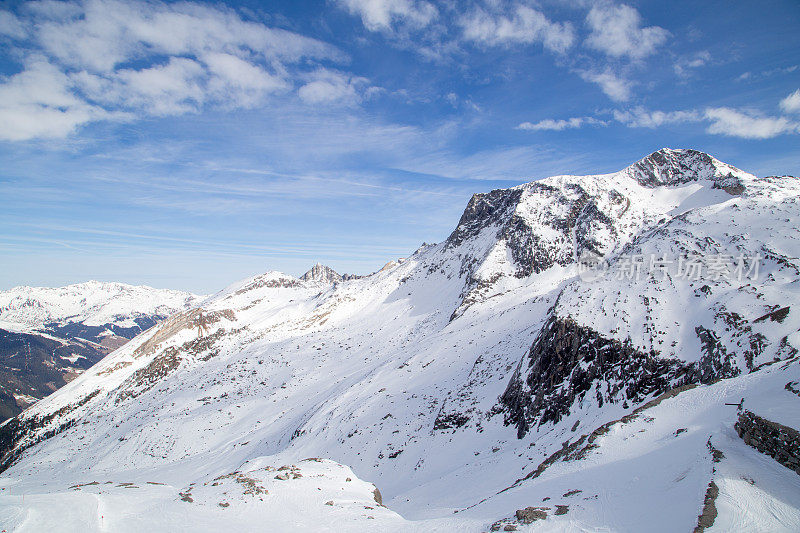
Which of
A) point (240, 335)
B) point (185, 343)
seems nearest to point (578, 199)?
point (240, 335)

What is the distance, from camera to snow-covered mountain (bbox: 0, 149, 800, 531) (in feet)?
36.2

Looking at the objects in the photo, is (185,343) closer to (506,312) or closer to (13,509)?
(506,312)

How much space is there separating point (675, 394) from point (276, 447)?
3920 cm

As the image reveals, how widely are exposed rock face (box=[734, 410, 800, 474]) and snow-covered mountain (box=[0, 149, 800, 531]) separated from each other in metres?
0.17

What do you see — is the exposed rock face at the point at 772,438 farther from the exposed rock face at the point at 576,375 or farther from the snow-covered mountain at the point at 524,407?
the exposed rock face at the point at 576,375

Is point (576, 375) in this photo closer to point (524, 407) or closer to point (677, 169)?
point (524, 407)

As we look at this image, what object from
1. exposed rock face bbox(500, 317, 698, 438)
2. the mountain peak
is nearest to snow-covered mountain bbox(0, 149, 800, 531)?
exposed rock face bbox(500, 317, 698, 438)

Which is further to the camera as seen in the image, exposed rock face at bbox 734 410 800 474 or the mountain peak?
the mountain peak

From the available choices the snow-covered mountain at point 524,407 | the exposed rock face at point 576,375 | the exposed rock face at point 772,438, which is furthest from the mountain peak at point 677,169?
the exposed rock face at point 772,438

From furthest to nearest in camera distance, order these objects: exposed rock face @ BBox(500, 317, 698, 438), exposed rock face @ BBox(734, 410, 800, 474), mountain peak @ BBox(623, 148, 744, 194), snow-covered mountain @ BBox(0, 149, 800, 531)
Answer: mountain peak @ BBox(623, 148, 744, 194), exposed rock face @ BBox(500, 317, 698, 438), snow-covered mountain @ BBox(0, 149, 800, 531), exposed rock face @ BBox(734, 410, 800, 474)

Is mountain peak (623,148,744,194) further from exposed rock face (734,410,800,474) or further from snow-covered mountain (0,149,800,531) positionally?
exposed rock face (734,410,800,474)

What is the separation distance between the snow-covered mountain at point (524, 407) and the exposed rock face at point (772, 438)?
17cm

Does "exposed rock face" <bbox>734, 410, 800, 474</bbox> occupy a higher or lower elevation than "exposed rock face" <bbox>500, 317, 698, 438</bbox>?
higher

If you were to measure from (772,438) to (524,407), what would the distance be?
15.8 metres
